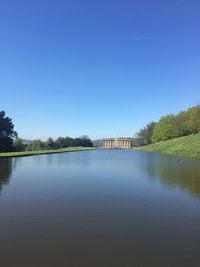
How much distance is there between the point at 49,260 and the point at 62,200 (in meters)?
8.72

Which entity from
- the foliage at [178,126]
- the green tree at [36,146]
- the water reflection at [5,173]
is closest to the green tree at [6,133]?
the green tree at [36,146]

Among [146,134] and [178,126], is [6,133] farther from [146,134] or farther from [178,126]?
[146,134]

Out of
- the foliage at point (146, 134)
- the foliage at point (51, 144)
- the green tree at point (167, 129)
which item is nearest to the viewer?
the green tree at point (167, 129)

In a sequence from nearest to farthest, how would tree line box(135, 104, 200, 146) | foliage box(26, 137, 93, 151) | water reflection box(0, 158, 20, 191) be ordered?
water reflection box(0, 158, 20, 191)
tree line box(135, 104, 200, 146)
foliage box(26, 137, 93, 151)

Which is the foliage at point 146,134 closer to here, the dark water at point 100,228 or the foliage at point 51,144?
the foliage at point 51,144

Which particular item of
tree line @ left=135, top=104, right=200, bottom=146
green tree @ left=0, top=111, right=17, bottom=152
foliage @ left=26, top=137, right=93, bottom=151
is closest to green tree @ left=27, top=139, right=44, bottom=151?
foliage @ left=26, top=137, right=93, bottom=151

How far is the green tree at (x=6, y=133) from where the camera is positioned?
95.1m

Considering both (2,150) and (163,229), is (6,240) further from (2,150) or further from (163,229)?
(2,150)

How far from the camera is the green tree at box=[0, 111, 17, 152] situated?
9512 centimetres

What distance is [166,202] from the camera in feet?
54.9

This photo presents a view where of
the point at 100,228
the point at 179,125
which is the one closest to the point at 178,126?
the point at 179,125

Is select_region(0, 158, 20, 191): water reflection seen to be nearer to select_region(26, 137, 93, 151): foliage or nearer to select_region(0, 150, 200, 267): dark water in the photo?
select_region(0, 150, 200, 267): dark water

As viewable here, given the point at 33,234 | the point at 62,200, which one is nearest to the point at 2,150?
the point at 62,200

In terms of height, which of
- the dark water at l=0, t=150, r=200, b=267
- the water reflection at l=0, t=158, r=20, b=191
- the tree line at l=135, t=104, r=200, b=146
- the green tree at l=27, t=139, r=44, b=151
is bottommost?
the dark water at l=0, t=150, r=200, b=267
